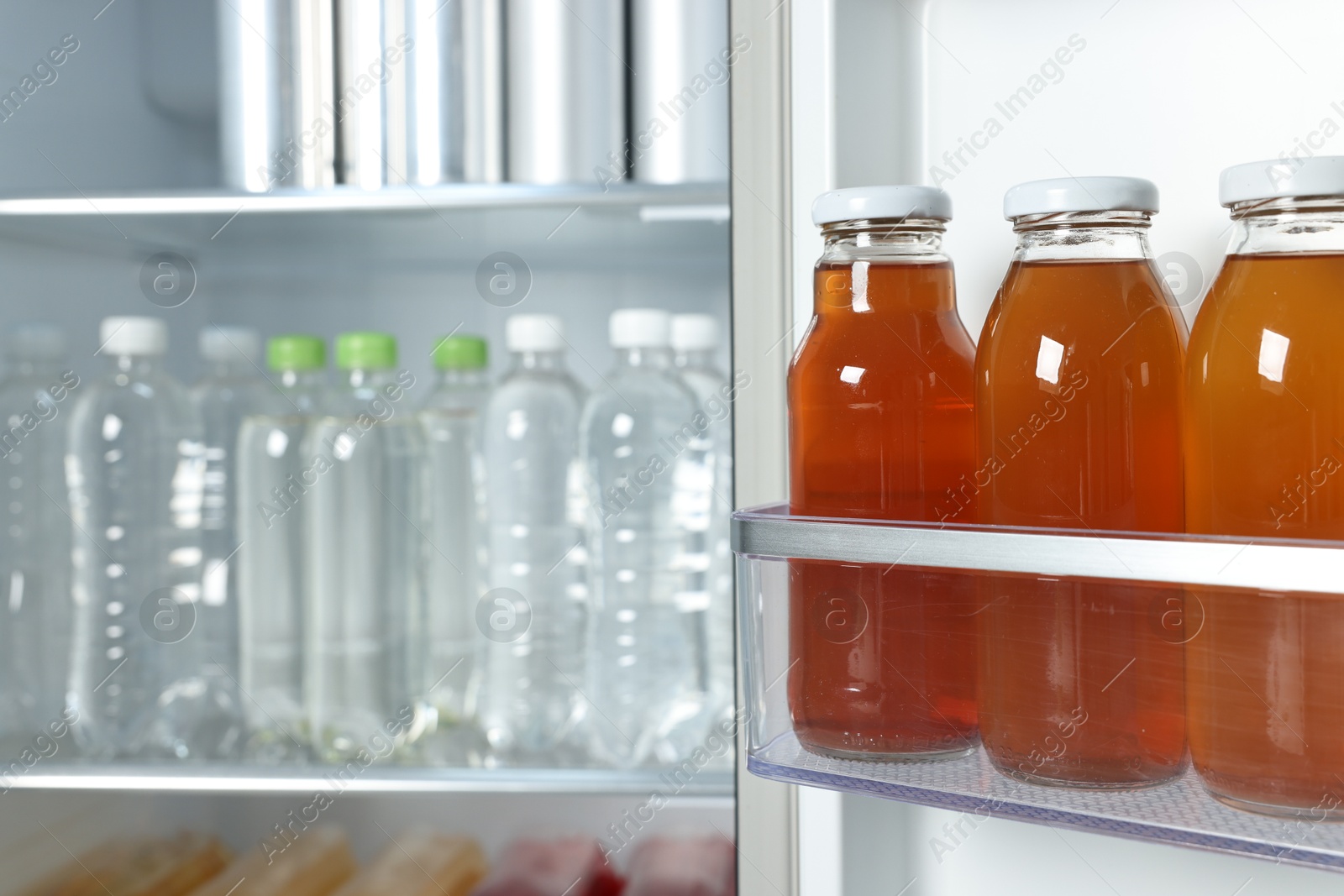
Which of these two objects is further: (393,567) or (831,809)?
(393,567)

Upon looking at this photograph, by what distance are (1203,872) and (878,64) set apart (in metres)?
0.57

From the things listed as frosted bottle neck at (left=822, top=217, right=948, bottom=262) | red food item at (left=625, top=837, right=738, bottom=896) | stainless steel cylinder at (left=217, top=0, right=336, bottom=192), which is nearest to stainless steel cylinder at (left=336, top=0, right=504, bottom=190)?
stainless steel cylinder at (left=217, top=0, right=336, bottom=192)

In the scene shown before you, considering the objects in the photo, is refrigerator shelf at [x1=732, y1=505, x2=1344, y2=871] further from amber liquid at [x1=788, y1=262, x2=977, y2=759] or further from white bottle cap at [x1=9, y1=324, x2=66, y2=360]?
white bottle cap at [x1=9, y1=324, x2=66, y2=360]

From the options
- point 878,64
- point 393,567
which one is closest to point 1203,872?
point 878,64

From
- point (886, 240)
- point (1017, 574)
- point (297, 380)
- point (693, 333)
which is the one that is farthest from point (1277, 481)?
point (297, 380)

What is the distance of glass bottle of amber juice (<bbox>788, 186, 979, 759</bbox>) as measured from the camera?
550mm

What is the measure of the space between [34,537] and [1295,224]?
1.12 meters

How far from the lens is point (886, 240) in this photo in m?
0.58

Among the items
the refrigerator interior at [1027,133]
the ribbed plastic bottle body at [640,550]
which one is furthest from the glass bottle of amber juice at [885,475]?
the ribbed plastic bottle body at [640,550]

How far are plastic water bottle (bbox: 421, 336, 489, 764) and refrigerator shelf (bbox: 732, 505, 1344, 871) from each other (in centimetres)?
48

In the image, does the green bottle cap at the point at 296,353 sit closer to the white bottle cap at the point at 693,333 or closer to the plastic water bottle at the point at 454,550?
the plastic water bottle at the point at 454,550

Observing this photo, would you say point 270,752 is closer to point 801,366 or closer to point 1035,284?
point 801,366

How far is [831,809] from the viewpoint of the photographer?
66cm

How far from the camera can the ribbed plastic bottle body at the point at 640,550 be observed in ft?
3.21
